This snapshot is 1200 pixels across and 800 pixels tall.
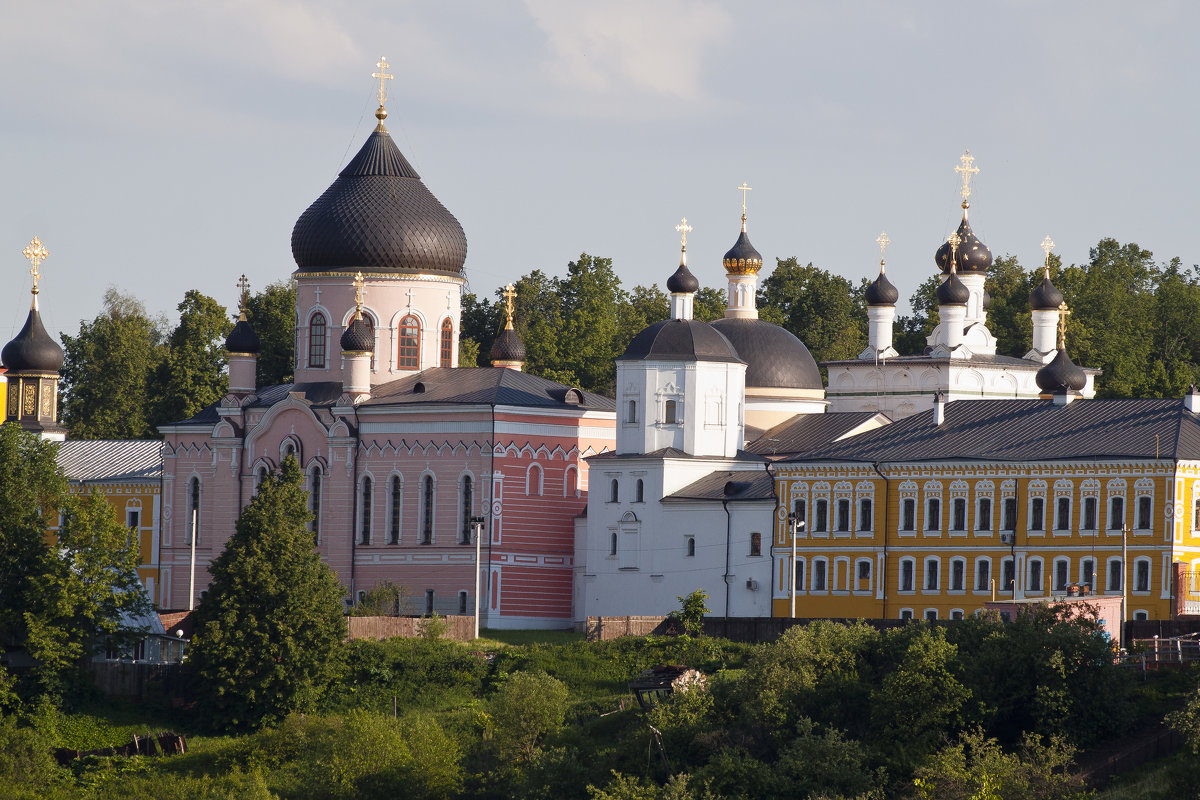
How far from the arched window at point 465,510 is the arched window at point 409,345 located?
5.46 m

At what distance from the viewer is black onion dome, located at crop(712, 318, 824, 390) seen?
7056cm

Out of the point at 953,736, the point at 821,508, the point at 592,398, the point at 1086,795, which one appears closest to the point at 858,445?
the point at 821,508

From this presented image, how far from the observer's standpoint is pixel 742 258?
246 feet

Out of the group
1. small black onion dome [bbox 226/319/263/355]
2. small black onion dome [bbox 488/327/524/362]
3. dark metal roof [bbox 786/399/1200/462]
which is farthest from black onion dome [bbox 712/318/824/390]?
small black onion dome [bbox 226/319/263/355]

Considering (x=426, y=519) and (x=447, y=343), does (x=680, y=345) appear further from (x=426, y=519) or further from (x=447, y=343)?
(x=447, y=343)

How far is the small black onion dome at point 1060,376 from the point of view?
66.1 metres

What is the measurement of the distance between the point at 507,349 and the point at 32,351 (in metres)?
13.9

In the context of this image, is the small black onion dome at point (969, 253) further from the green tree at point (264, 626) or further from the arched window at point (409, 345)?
the green tree at point (264, 626)

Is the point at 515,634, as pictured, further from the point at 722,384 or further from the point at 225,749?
the point at 225,749

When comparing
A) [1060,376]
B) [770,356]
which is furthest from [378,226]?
[1060,376]

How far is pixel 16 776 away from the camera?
49.1 meters

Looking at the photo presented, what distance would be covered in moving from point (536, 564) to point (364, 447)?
5.61 m

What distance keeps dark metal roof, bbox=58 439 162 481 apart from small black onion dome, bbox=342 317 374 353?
960 cm

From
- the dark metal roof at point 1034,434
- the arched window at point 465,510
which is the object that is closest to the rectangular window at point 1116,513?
the dark metal roof at point 1034,434
